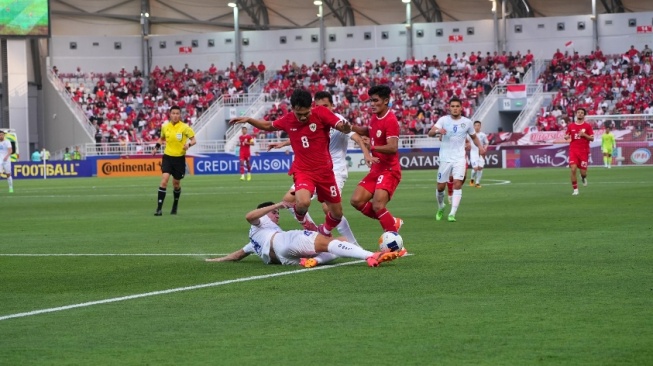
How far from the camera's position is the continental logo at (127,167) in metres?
60.9

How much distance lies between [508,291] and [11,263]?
6880mm

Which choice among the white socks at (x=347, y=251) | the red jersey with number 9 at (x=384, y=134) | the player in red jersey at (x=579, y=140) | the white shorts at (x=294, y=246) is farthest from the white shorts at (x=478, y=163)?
the white socks at (x=347, y=251)

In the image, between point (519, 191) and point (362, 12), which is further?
point (362, 12)

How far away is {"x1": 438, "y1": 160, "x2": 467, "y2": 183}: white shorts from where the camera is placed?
21.8 metres

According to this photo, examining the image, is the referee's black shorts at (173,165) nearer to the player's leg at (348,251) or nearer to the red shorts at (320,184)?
the red shorts at (320,184)

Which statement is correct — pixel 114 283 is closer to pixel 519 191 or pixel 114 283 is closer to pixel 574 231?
pixel 574 231

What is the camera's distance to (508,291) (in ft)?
33.2

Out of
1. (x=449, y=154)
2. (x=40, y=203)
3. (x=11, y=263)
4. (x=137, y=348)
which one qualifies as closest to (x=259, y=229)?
(x=11, y=263)

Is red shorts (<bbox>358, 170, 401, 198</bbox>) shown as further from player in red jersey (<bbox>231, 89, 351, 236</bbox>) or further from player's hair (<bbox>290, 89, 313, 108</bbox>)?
player's hair (<bbox>290, 89, 313, 108</bbox>)

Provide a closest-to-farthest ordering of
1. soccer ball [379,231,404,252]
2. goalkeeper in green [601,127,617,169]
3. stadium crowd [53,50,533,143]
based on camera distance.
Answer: soccer ball [379,231,404,252] < goalkeeper in green [601,127,617,169] < stadium crowd [53,50,533,143]

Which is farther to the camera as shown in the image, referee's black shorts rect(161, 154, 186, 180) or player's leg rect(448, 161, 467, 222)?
referee's black shorts rect(161, 154, 186, 180)

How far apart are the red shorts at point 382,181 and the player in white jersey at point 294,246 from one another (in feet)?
6.75

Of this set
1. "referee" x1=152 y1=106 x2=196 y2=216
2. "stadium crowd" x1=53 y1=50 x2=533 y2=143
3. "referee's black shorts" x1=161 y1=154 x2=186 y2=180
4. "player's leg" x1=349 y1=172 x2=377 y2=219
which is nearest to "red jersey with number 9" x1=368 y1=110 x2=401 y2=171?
"player's leg" x1=349 y1=172 x2=377 y2=219

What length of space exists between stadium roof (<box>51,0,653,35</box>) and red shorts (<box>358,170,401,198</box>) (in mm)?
63040
